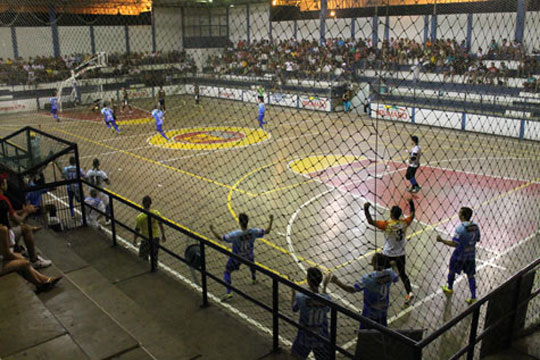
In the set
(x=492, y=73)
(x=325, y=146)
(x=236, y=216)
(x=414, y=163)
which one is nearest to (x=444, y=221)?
(x=414, y=163)

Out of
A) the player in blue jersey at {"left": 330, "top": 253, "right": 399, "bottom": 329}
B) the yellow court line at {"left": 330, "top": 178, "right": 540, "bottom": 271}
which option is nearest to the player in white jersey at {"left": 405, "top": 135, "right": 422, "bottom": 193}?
the yellow court line at {"left": 330, "top": 178, "right": 540, "bottom": 271}

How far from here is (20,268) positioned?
236 inches

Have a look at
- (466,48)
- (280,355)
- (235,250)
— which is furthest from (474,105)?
(280,355)

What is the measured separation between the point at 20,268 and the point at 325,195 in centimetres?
871

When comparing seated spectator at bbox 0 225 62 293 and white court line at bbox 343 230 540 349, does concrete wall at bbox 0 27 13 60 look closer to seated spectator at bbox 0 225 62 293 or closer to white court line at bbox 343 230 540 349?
seated spectator at bbox 0 225 62 293

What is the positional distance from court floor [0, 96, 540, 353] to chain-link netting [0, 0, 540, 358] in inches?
2.1

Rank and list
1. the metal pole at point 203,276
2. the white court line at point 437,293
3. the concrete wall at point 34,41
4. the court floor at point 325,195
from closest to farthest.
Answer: the metal pole at point 203,276
the white court line at point 437,293
the court floor at point 325,195
the concrete wall at point 34,41

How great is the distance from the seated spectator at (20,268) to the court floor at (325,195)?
108 inches

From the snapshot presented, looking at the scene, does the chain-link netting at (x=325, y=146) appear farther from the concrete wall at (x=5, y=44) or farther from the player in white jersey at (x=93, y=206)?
the player in white jersey at (x=93, y=206)

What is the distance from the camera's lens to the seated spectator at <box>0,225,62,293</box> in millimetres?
5992

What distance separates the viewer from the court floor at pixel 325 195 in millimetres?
8570

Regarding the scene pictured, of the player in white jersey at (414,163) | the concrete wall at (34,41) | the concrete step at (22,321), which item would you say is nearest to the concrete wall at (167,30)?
the concrete wall at (34,41)

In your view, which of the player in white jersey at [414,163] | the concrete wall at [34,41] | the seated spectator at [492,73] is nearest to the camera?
the player in white jersey at [414,163]

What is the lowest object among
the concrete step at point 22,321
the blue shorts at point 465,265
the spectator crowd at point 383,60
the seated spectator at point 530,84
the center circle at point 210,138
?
the blue shorts at point 465,265
